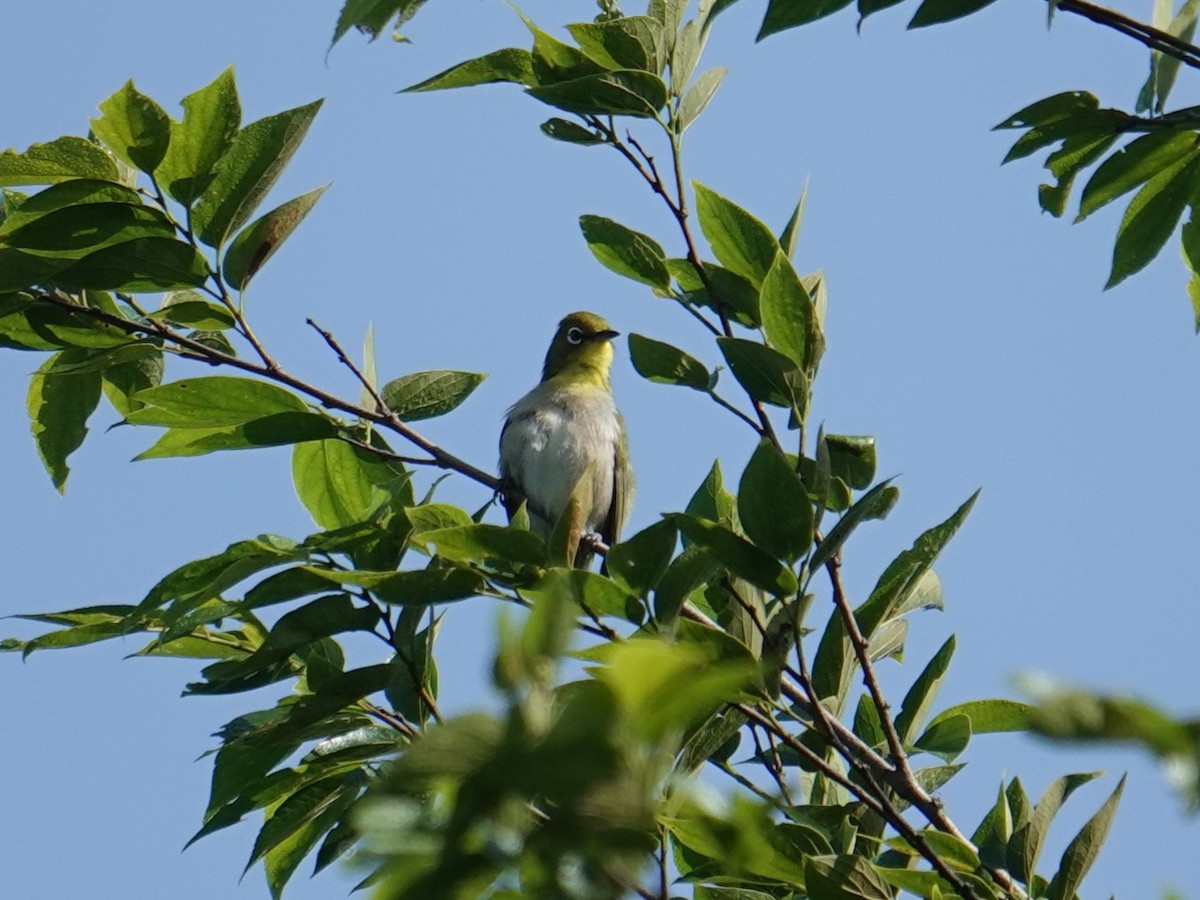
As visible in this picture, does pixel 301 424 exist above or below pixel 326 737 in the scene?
above

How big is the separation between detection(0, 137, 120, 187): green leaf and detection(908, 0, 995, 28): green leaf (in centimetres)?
183

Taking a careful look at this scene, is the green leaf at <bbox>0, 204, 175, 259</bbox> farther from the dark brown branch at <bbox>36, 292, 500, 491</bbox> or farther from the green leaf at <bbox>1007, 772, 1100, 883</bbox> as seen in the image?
the green leaf at <bbox>1007, 772, 1100, 883</bbox>

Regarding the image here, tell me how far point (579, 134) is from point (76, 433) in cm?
153

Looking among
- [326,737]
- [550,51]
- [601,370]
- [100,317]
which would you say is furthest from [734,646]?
[601,370]

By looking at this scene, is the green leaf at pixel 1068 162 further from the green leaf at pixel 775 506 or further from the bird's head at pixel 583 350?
the bird's head at pixel 583 350

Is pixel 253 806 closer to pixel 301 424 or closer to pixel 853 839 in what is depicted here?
pixel 301 424

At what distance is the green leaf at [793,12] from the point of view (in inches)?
102

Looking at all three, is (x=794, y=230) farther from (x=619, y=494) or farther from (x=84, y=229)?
(x=619, y=494)

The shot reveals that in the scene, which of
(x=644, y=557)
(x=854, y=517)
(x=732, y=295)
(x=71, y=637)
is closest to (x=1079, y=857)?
(x=854, y=517)

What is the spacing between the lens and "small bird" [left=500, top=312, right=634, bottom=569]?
27.9ft

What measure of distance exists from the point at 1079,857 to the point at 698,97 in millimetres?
1891

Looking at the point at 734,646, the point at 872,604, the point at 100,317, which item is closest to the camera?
the point at 734,646

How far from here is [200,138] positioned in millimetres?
3406

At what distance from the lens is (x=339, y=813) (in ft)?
11.1
